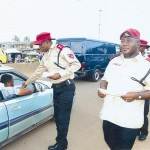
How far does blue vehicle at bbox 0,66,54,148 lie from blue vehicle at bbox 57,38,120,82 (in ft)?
15.4

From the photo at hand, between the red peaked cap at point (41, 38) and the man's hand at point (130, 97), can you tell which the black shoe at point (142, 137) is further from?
the red peaked cap at point (41, 38)

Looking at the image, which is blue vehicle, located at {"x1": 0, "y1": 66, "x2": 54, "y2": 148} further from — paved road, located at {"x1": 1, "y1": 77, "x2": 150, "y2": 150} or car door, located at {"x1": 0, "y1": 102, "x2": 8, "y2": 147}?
paved road, located at {"x1": 1, "y1": 77, "x2": 150, "y2": 150}

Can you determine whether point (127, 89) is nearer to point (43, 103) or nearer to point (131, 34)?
point (131, 34)

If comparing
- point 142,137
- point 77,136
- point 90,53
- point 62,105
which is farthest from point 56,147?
point 90,53

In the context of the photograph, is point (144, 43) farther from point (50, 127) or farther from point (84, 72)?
point (84, 72)

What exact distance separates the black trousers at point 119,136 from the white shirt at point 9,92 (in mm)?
1618

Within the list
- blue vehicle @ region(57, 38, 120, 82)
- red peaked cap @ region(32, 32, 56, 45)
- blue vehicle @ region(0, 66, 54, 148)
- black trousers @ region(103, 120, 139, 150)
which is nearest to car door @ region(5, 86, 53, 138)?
blue vehicle @ region(0, 66, 54, 148)

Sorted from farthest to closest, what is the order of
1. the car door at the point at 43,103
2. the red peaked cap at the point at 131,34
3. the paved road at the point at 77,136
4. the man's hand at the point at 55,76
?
1. the car door at the point at 43,103
2. the paved road at the point at 77,136
3. the man's hand at the point at 55,76
4. the red peaked cap at the point at 131,34

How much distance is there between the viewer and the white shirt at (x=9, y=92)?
2.59 meters

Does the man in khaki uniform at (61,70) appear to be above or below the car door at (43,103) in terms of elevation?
above

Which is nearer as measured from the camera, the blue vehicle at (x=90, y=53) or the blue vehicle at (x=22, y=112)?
the blue vehicle at (x=22, y=112)

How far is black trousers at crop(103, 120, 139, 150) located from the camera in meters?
1.61

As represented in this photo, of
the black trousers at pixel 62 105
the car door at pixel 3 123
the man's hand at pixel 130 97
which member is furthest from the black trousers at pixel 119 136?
the car door at pixel 3 123

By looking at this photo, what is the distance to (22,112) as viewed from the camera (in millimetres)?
2660
